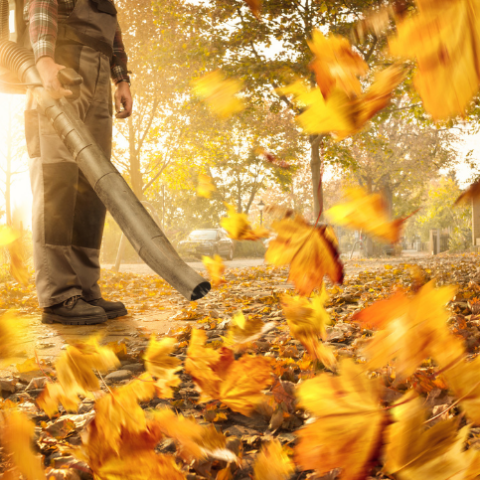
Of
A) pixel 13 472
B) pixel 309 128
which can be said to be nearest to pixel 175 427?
pixel 13 472

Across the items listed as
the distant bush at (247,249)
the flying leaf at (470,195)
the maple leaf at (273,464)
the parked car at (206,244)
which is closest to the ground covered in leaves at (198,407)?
the maple leaf at (273,464)

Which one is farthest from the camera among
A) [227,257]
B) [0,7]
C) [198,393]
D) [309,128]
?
[227,257]

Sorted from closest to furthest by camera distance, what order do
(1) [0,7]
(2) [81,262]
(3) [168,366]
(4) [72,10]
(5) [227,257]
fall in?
(3) [168,366]
(1) [0,7]
(4) [72,10]
(2) [81,262]
(5) [227,257]

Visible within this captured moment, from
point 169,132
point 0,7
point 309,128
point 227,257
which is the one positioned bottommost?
point 227,257

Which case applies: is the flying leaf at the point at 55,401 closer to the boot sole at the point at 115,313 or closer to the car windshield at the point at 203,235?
the boot sole at the point at 115,313

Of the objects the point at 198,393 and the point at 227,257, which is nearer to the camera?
the point at 198,393

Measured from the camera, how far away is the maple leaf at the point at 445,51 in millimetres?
730

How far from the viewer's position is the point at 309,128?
3.72 feet

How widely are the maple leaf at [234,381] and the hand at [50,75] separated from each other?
1.39m

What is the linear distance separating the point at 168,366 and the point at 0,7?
1.97 metres

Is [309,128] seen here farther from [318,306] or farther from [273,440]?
[273,440]

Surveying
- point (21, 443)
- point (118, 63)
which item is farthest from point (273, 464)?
point (118, 63)

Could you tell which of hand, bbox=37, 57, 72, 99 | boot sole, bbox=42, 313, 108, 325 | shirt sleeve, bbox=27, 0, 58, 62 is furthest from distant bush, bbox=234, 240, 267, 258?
hand, bbox=37, 57, 72, 99

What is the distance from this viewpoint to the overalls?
7.47 feet
